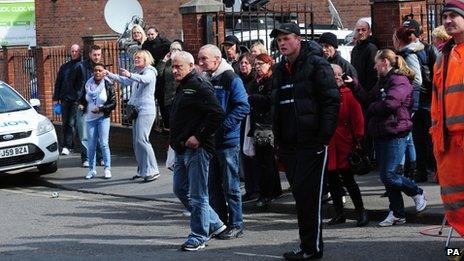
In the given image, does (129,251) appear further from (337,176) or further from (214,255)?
(337,176)

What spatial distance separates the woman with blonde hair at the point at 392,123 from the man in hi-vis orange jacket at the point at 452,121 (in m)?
2.84

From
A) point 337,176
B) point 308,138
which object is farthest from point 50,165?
point 308,138

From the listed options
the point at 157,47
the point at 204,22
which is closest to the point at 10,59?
the point at 157,47

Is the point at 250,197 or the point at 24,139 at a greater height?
the point at 24,139

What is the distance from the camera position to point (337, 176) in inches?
431

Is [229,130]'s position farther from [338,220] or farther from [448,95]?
[448,95]

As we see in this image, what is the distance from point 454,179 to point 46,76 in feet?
52.5

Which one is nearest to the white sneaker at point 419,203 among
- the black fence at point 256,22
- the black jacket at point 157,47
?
the black fence at point 256,22

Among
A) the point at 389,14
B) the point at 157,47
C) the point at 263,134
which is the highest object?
the point at 389,14

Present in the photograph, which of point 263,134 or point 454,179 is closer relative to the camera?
point 454,179

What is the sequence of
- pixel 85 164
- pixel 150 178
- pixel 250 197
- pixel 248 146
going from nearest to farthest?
pixel 248 146 < pixel 250 197 < pixel 150 178 < pixel 85 164

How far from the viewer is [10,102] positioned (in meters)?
16.5

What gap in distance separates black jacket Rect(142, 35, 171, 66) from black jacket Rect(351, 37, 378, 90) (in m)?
3.92

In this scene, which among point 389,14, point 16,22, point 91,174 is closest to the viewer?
point 389,14
